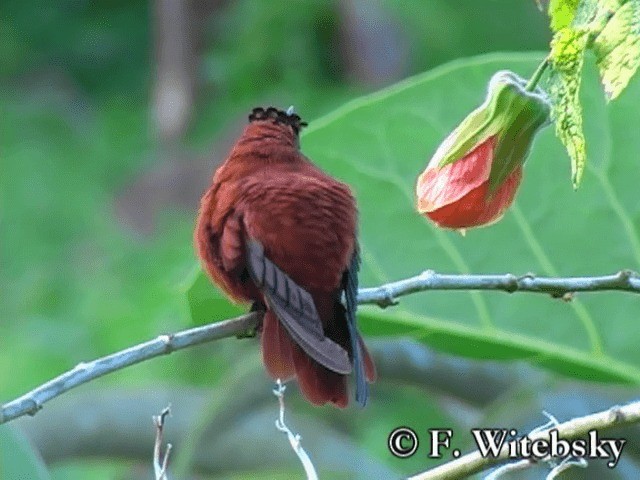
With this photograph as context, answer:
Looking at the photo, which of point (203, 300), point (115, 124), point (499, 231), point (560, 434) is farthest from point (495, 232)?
point (115, 124)

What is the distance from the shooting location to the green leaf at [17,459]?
653 millimetres

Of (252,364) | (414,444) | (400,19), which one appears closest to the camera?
(414,444)

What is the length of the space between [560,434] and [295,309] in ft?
0.48

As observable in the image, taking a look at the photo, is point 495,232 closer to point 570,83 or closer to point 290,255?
point 290,255

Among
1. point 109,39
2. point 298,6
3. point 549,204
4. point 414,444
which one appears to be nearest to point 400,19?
point 298,6

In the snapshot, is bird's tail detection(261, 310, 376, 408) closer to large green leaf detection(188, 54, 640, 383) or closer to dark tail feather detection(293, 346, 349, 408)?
dark tail feather detection(293, 346, 349, 408)

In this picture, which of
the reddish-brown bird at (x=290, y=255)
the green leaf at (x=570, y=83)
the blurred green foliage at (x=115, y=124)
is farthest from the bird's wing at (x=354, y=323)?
the blurred green foliage at (x=115, y=124)

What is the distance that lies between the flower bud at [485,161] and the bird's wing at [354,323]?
81mm

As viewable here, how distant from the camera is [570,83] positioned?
544mm

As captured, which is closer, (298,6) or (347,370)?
(347,370)

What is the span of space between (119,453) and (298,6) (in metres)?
3.45

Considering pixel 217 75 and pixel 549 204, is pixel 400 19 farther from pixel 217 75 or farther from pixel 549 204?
pixel 549 204

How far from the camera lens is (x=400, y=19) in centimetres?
419

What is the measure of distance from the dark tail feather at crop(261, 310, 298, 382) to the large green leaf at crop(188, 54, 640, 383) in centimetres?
29
